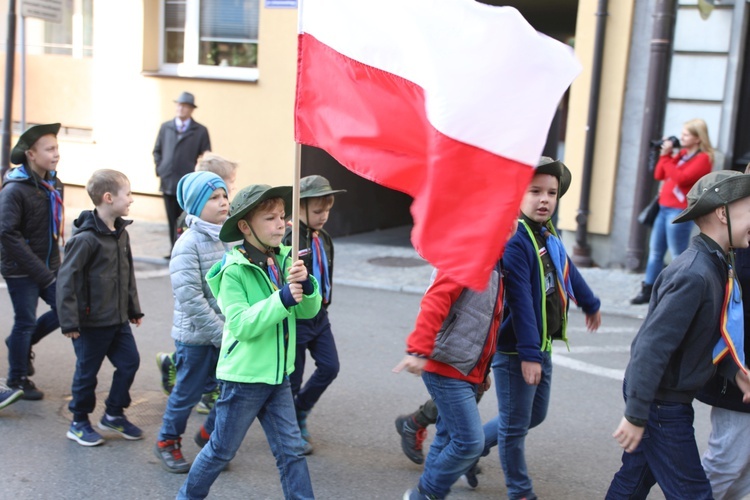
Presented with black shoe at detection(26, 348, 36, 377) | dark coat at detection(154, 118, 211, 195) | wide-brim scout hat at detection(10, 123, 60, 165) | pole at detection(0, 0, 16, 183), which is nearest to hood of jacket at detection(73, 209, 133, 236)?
wide-brim scout hat at detection(10, 123, 60, 165)

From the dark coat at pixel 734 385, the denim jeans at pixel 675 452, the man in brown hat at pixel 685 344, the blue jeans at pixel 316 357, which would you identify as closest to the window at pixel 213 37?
the blue jeans at pixel 316 357

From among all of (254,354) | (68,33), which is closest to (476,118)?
(254,354)

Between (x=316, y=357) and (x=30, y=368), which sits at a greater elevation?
(x=316, y=357)

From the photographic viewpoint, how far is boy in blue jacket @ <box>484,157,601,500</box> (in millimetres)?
3871

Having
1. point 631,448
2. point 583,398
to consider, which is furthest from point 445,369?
point 583,398

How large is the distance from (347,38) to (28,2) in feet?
28.6

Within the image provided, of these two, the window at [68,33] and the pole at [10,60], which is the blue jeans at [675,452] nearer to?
the pole at [10,60]

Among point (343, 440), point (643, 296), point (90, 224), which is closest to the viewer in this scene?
point (90, 224)

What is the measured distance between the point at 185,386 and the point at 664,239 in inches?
225

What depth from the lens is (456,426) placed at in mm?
3801

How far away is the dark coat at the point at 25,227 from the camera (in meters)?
5.28

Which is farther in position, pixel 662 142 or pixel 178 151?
pixel 178 151

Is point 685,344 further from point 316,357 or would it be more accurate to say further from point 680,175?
point 680,175

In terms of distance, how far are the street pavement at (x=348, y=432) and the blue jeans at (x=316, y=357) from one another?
356mm
